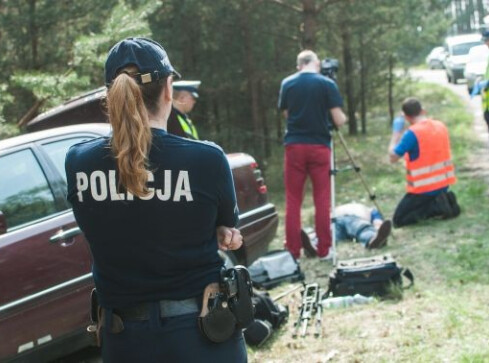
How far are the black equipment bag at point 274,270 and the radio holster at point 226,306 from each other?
151 inches

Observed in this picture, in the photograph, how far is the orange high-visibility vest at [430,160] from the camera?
25.6 ft

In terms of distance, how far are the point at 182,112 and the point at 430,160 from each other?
329 cm

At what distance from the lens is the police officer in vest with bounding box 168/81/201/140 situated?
5406 mm

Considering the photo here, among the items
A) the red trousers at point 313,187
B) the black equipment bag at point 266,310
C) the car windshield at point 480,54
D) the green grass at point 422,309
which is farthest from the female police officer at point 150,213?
the car windshield at point 480,54

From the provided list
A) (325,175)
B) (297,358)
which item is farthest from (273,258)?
(297,358)

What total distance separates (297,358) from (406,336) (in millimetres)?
754

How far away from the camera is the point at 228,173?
221 centimetres

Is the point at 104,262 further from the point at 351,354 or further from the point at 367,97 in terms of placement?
the point at 367,97

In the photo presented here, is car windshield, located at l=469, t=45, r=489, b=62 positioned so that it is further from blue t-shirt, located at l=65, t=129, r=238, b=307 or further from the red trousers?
blue t-shirt, located at l=65, t=129, r=238, b=307

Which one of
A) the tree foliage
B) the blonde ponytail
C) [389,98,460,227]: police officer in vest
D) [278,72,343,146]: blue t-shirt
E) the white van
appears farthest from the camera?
the white van

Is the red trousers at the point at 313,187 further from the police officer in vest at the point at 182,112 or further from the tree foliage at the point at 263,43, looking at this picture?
the tree foliage at the point at 263,43

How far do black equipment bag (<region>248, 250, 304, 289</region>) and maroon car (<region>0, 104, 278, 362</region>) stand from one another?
2163mm

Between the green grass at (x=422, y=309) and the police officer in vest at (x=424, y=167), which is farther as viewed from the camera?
the police officer in vest at (x=424, y=167)

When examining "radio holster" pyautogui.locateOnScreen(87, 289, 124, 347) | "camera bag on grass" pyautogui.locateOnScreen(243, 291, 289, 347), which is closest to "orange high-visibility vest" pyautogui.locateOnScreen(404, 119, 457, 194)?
"camera bag on grass" pyautogui.locateOnScreen(243, 291, 289, 347)
